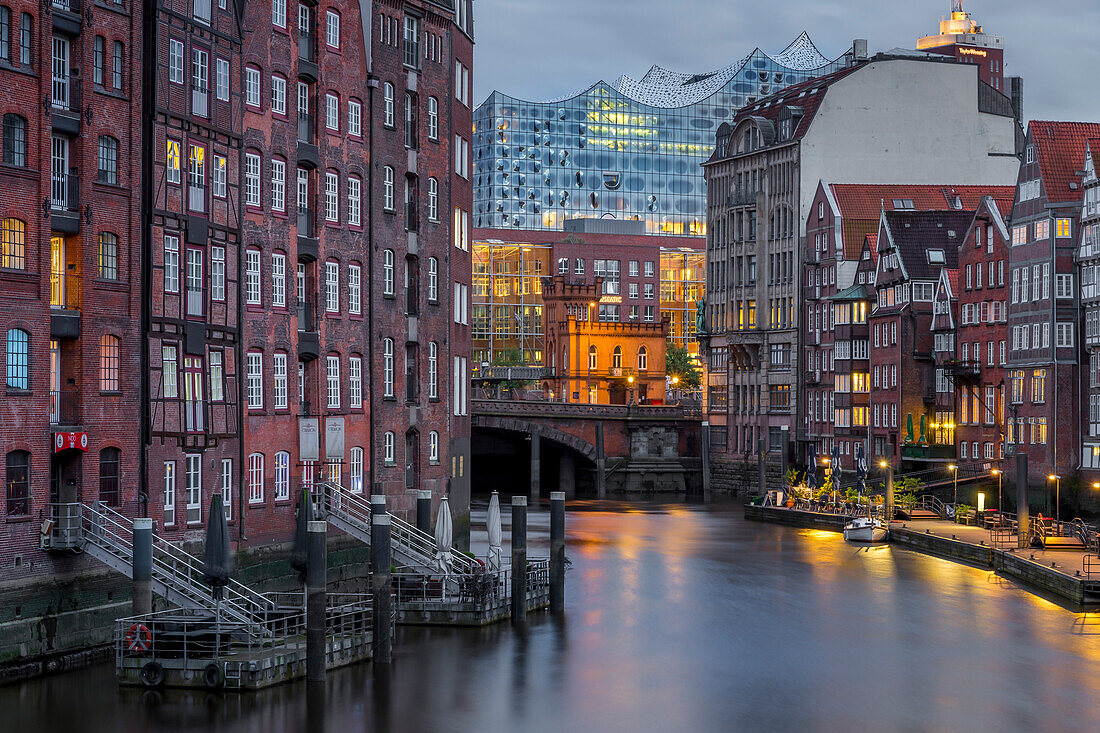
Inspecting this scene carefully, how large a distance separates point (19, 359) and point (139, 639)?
364 inches

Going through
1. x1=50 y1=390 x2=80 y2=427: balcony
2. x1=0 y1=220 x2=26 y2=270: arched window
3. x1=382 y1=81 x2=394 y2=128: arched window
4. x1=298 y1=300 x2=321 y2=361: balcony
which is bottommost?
x1=50 y1=390 x2=80 y2=427: balcony

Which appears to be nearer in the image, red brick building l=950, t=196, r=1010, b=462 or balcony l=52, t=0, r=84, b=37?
balcony l=52, t=0, r=84, b=37

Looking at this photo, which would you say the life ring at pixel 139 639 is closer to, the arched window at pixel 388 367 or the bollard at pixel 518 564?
the bollard at pixel 518 564

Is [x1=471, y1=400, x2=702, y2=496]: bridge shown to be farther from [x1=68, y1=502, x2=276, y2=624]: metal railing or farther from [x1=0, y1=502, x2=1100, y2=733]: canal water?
[x1=68, y1=502, x2=276, y2=624]: metal railing

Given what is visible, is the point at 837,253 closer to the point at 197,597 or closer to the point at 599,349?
the point at 599,349

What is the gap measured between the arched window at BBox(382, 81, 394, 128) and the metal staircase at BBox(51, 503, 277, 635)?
2861cm

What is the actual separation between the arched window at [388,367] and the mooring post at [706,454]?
6779 cm

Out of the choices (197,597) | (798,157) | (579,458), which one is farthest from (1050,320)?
(197,597)

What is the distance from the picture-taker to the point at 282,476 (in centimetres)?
6519

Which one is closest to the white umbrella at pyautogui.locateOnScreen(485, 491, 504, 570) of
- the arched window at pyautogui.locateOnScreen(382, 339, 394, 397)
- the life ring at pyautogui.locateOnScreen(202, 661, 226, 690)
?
the arched window at pyautogui.locateOnScreen(382, 339, 394, 397)

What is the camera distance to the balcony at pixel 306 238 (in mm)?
67625

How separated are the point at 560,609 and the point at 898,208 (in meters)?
80.6

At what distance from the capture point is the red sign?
50.1 metres

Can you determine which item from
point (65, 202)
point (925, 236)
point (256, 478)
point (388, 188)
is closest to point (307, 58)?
point (388, 188)
